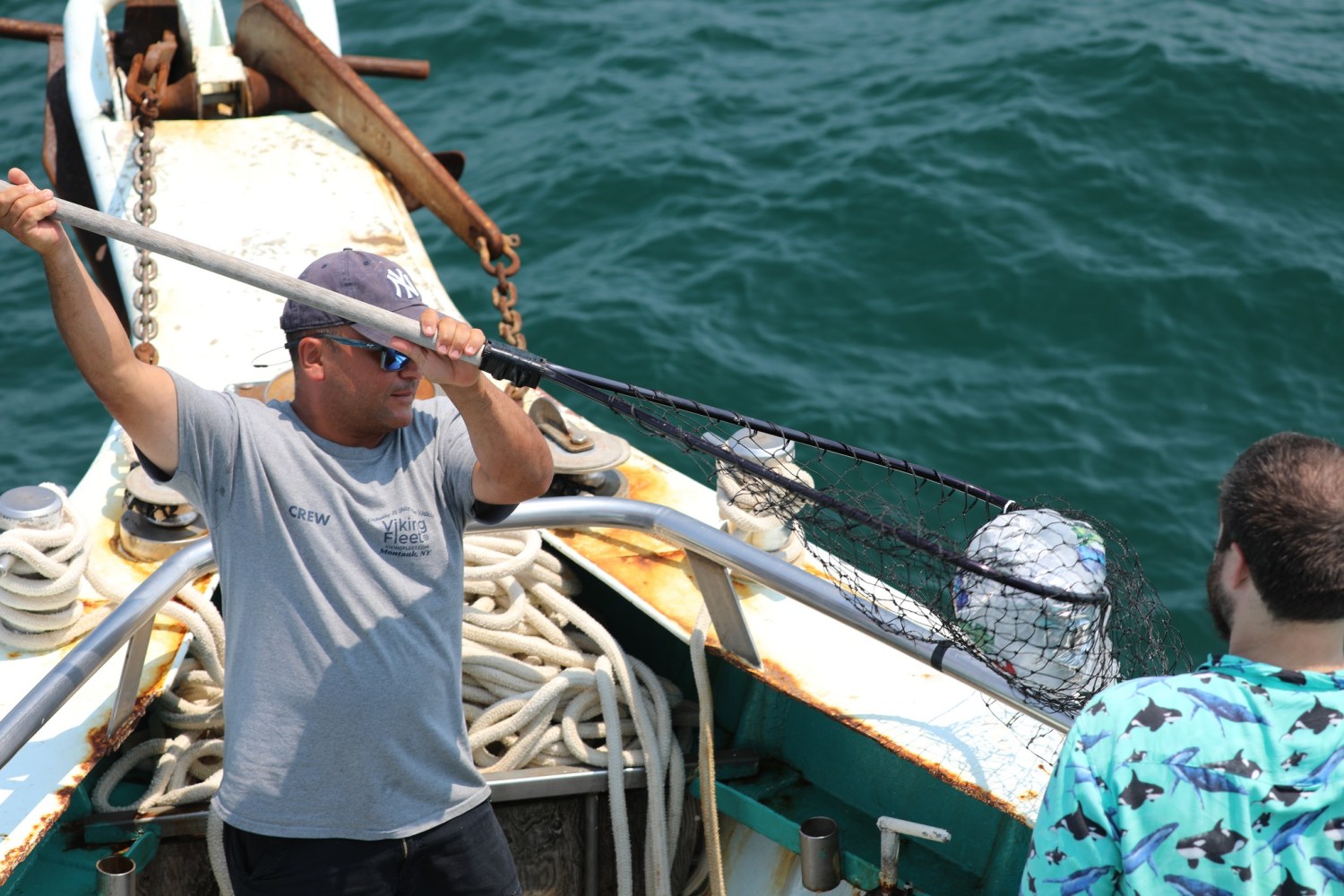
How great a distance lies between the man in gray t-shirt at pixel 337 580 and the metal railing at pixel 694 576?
1.07 feet

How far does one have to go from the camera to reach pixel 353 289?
2.51 meters

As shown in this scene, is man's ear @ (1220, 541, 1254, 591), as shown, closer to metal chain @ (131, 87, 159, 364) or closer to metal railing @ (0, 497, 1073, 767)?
metal railing @ (0, 497, 1073, 767)

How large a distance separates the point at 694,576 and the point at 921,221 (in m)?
4.97

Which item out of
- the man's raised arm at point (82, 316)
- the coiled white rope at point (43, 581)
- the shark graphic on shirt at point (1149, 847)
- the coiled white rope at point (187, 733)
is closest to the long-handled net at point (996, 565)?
the man's raised arm at point (82, 316)

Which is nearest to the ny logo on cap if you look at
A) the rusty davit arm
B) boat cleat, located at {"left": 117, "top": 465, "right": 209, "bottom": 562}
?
boat cleat, located at {"left": 117, "top": 465, "right": 209, "bottom": 562}

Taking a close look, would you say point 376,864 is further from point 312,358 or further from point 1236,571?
point 1236,571

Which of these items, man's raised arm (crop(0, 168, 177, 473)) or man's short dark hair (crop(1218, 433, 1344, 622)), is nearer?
man's short dark hair (crop(1218, 433, 1344, 622))

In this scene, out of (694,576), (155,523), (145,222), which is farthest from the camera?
(145,222)

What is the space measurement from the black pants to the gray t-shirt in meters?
0.04

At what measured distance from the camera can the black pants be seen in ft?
8.27

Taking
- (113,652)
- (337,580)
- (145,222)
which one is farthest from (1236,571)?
(145,222)

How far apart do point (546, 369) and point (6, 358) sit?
5.62 metres

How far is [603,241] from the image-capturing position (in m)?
7.94

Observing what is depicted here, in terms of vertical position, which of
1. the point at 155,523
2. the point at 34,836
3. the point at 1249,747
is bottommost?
the point at 34,836
